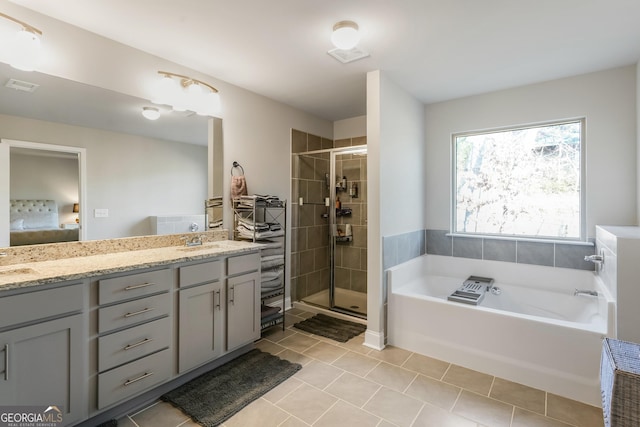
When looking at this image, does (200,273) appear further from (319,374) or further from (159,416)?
(319,374)

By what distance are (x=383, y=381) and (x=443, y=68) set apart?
8.57 feet

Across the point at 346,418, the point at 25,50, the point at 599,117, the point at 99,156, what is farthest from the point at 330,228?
the point at 25,50

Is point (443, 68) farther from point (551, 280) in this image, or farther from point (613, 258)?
point (551, 280)

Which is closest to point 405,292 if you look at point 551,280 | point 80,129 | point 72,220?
point 551,280

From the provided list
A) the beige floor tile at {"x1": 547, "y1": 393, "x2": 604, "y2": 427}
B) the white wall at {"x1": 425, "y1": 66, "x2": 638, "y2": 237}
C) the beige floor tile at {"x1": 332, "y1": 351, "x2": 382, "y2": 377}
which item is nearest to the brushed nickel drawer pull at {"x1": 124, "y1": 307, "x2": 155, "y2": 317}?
the beige floor tile at {"x1": 332, "y1": 351, "x2": 382, "y2": 377}

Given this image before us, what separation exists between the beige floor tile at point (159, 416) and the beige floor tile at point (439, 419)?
4.57 feet

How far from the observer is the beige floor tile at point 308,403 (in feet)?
5.90

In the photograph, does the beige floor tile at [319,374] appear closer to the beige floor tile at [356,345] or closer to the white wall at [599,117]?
the beige floor tile at [356,345]

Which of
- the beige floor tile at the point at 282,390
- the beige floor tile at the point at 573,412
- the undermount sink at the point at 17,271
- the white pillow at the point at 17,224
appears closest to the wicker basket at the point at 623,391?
the beige floor tile at the point at 573,412

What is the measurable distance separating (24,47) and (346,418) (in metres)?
2.91

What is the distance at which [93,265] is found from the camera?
1734 mm

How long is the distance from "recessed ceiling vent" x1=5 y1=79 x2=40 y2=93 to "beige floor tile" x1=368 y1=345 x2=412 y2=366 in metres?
3.07

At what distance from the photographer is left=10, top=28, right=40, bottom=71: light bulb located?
1.74 metres

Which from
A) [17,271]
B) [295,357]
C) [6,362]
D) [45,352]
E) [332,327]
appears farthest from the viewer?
[332,327]
